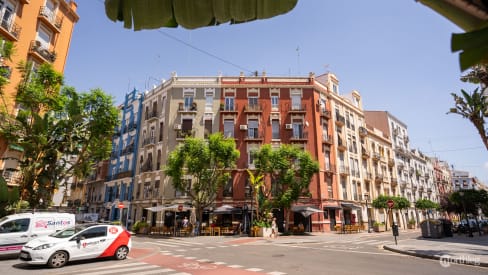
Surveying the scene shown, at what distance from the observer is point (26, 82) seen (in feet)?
52.1

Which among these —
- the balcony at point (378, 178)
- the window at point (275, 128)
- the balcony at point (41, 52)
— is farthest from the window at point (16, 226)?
the balcony at point (378, 178)

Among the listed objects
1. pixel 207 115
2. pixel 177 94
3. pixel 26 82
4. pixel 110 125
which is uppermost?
pixel 177 94

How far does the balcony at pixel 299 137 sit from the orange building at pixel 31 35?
22696 mm

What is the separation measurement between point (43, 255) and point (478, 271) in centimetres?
1468

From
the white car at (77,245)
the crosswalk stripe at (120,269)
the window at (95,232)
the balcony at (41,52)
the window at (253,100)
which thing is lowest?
the crosswalk stripe at (120,269)

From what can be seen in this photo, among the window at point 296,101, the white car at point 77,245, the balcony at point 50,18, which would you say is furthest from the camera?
the window at point 296,101

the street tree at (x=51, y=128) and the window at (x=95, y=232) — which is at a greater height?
the street tree at (x=51, y=128)

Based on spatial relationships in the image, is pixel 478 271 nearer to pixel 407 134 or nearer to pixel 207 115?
pixel 207 115

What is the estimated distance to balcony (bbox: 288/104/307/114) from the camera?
32.0m

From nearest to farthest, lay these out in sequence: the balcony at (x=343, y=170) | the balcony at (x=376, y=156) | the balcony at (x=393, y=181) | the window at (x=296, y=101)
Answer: the window at (x=296, y=101) → the balcony at (x=343, y=170) → the balcony at (x=376, y=156) → the balcony at (x=393, y=181)

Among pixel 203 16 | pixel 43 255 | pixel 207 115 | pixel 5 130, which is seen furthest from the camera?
pixel 207 115


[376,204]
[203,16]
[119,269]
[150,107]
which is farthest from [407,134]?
[203,16]

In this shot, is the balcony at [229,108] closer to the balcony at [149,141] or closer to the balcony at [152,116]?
the balcony at [152,116]

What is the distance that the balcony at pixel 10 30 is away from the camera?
1584 cm
